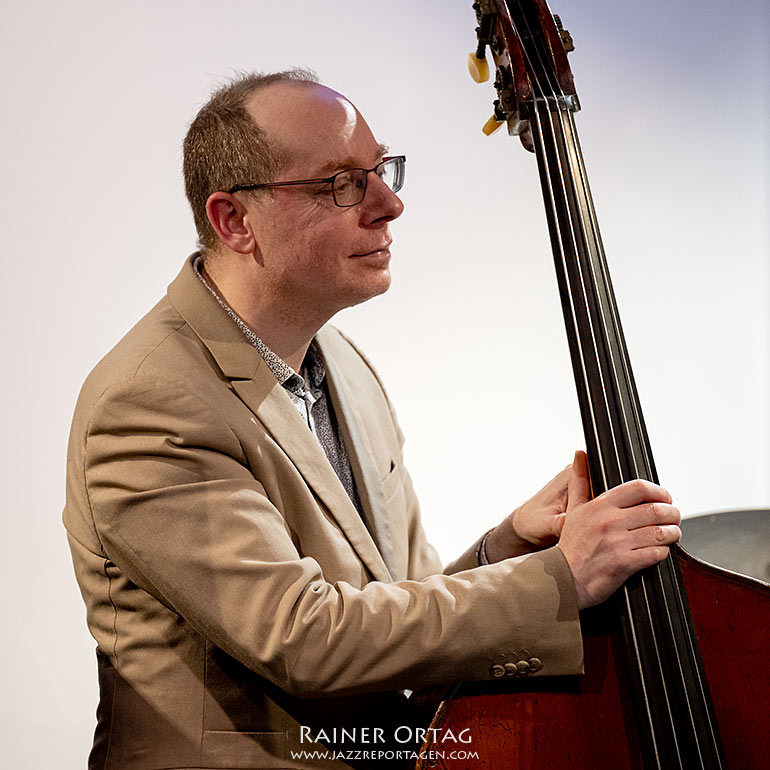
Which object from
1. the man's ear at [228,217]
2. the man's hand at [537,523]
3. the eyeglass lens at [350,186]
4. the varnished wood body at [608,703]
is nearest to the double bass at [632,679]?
the varnished wood body at [608,703]

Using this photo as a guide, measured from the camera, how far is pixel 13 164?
5.66ft

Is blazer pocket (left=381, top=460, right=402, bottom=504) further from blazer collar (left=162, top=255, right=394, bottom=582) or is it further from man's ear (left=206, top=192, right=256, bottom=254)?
man's ear (left=206, top=192, right=256, bottom=254)

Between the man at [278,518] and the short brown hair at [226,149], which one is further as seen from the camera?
the short brown hair at [226,149]

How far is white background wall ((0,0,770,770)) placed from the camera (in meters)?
1.74

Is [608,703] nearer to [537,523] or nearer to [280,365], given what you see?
[537,523]

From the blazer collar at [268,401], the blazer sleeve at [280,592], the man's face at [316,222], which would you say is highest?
the man's face at [316,222]

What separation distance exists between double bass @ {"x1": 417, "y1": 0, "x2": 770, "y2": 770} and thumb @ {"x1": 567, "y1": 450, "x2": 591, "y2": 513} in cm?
5

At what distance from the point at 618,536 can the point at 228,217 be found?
2.37 feet

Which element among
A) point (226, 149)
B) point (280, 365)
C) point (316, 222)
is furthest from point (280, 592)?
point (226, 149)

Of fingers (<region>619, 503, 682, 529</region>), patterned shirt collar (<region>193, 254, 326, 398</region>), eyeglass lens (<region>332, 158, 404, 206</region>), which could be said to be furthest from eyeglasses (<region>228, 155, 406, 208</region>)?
fingers (<region>619, 503, 682, 529</region>)

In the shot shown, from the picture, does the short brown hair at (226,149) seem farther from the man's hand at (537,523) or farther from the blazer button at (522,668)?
the blazer button at (522,668)

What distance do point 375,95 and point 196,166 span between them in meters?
0.88

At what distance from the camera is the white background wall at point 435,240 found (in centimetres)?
174

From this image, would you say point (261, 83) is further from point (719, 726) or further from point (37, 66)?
point (719, 726)
